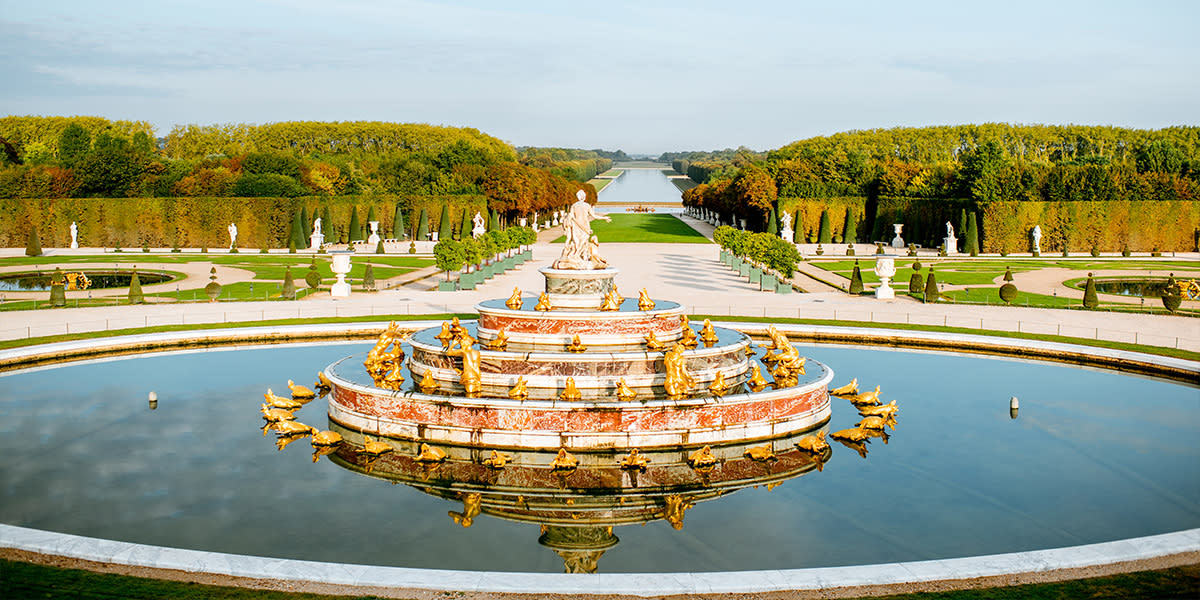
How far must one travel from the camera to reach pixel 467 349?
2052cm

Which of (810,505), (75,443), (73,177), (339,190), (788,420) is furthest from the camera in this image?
(339,190)

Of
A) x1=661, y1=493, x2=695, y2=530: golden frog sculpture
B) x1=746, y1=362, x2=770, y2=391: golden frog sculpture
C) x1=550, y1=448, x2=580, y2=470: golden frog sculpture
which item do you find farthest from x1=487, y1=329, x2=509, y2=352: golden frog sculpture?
x1=661, y1=493, x2=695, y2=530: golden frog sculpture

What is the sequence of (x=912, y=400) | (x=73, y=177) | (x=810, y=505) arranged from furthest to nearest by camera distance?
(x=73, y=177) → (x=912, y=400) → (x=810, y=505)

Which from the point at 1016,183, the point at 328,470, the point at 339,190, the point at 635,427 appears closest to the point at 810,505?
the point at 635,427

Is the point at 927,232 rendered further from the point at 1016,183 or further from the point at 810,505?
the point at 810,505

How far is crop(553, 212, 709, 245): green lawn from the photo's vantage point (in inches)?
3575

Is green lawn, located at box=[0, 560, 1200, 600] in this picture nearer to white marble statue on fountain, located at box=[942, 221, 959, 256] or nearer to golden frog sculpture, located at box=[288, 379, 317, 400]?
golden frog sculpture, located at box=[288, 379, 317, 400]

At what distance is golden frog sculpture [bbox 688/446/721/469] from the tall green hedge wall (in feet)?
213

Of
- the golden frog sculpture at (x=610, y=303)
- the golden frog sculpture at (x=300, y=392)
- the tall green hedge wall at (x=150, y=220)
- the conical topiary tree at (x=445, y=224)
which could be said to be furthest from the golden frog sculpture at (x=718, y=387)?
the conical topiary tree at (x=445, y=224)

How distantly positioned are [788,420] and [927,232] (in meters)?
66.3

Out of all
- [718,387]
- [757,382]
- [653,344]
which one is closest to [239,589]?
[718,387]

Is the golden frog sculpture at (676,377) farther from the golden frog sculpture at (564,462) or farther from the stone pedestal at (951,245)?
the stone pedestal at (951,245)

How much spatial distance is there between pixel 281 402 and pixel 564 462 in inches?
285

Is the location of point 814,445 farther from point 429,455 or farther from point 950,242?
point 950,242
